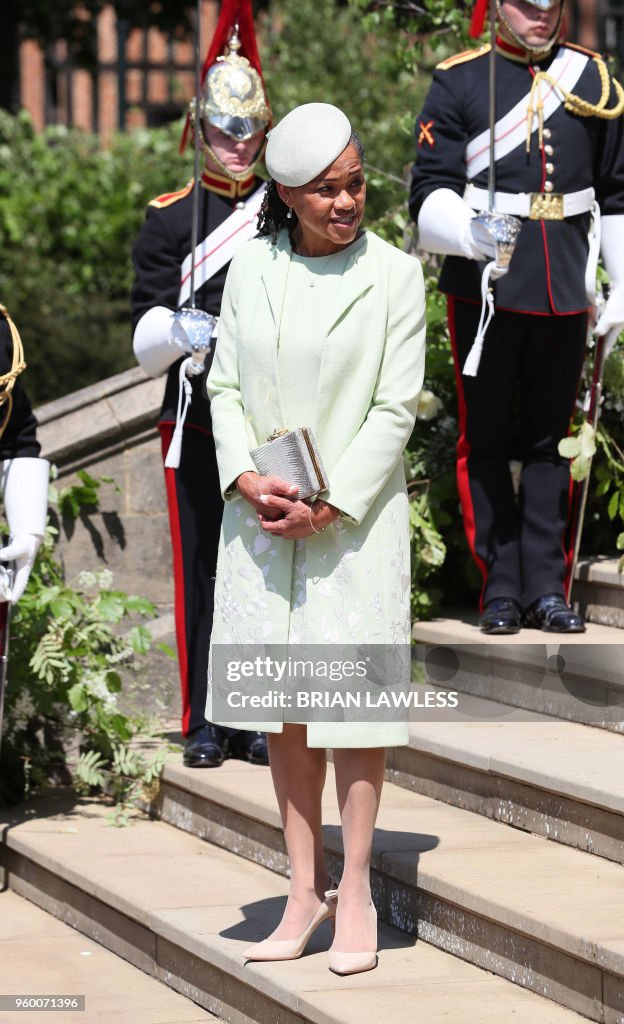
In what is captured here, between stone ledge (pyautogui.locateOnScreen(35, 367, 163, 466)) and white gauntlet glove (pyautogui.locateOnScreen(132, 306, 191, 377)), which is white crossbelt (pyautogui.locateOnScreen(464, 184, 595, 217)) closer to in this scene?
white gauntlet glove (pyautogui.locateOnScreen(132, 306, 191, 377))

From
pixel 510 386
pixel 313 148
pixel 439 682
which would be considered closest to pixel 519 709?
pixel 439 682

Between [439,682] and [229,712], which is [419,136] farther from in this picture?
[229,712]

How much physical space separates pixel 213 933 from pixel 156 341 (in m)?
1.71

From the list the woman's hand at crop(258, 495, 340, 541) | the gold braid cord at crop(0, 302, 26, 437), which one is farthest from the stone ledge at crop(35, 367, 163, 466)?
the woman's hand at crop(258, 495, 340, 541)

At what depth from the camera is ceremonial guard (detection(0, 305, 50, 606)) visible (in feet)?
14.7

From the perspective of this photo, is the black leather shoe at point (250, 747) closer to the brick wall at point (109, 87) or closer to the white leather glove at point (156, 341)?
the white leather glove at point (156, 341)

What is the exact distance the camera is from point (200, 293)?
4.80 metres

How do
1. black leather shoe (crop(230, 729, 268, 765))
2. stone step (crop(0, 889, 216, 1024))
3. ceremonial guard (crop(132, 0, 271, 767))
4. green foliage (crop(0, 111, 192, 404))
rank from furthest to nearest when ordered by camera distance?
green foliage (crop(0, 111, 192, 404)) → black leather shoe (crop(230, 729, 268, 765)) → ceremonial guard (crop(132, 0, 271, 767)) → stone step (crop(0, 889, 216, 1024))

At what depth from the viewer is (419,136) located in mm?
4891

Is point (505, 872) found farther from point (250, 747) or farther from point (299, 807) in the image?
point (250, 747)

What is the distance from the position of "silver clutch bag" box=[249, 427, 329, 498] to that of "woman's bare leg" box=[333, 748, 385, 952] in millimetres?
549

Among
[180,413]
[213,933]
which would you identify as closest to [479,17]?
[180,413]

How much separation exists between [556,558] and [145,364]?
4.28ft

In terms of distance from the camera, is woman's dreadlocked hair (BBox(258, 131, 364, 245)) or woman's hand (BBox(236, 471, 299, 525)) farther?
woman's dreadlocked hair (BBox(258, 131, 364, 245))
